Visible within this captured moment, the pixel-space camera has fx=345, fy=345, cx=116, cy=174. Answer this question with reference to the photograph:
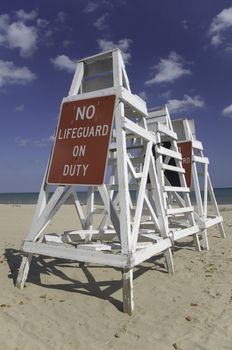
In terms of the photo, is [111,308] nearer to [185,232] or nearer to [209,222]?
[185,232]

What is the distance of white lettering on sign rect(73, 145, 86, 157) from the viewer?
4645 millimetres

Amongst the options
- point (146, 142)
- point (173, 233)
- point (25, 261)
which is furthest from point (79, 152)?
point (173, 233)

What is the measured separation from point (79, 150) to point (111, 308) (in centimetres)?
207

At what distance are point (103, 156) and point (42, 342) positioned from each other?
7.31 feet

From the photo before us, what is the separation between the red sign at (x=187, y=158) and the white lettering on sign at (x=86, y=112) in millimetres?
4410

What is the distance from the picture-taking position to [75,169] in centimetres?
466

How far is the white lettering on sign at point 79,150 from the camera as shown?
15.2ft

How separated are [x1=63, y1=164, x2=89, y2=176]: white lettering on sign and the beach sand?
5.37 feet

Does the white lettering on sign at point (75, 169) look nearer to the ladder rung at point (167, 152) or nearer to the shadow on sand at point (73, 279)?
the shadow on sand at point (73, 279)

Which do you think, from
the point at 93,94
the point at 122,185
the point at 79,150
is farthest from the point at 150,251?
the point at 93,94

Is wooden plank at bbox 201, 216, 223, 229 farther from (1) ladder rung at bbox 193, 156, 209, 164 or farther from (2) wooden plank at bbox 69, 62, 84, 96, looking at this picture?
(2) wooden plank at bbox 69, 62, 84, 96

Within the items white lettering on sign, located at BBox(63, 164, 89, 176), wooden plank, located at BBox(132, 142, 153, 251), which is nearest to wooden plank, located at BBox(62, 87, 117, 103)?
white lettering on sign, located at BBox(63, 164, 89, 176)

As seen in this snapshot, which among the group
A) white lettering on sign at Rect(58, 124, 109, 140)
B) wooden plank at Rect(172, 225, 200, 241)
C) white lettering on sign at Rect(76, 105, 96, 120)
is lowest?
wooden plank at Rect(172, 225, 200, 241)

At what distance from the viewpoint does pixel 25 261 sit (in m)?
4.91
